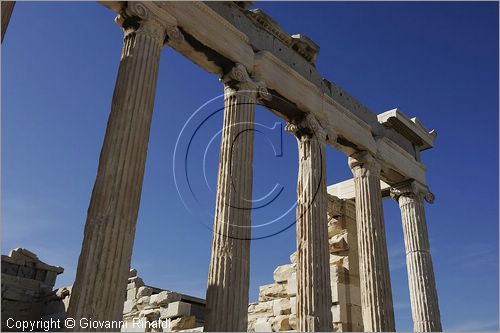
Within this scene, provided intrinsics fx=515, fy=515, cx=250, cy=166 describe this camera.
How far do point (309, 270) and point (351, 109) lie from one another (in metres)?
7.37

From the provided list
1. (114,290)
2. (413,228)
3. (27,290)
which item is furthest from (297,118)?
(27,290)

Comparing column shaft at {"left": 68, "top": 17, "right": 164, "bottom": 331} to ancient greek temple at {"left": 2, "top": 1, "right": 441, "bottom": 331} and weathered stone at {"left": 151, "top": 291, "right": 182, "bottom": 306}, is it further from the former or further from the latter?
weathered stone at {"left": 151, "top": 291, "right": 182, "bottom": 306}

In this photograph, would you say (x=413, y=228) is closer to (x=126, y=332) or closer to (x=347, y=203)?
(x=347, y=203)

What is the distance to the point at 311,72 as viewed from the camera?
59.5 ft

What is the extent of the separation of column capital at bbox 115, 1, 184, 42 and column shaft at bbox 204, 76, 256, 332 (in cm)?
Answer: 273

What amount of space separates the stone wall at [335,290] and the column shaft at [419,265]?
6.99 ft

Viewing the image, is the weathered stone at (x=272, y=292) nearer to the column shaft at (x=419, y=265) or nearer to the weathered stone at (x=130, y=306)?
the column shaft at (x=419, y=265)

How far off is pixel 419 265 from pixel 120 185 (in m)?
13.9

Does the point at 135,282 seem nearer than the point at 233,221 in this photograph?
No

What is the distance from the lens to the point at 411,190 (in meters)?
21.7

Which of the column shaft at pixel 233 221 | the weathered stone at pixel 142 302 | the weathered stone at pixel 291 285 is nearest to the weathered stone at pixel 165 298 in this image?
the weathered stone at pixel 142 302

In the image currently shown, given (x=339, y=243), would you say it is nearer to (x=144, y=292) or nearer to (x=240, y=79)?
(x=144, y=292)

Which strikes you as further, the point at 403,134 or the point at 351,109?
the point at 403,134

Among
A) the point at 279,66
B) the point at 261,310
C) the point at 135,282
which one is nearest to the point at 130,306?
the point at 135,282
